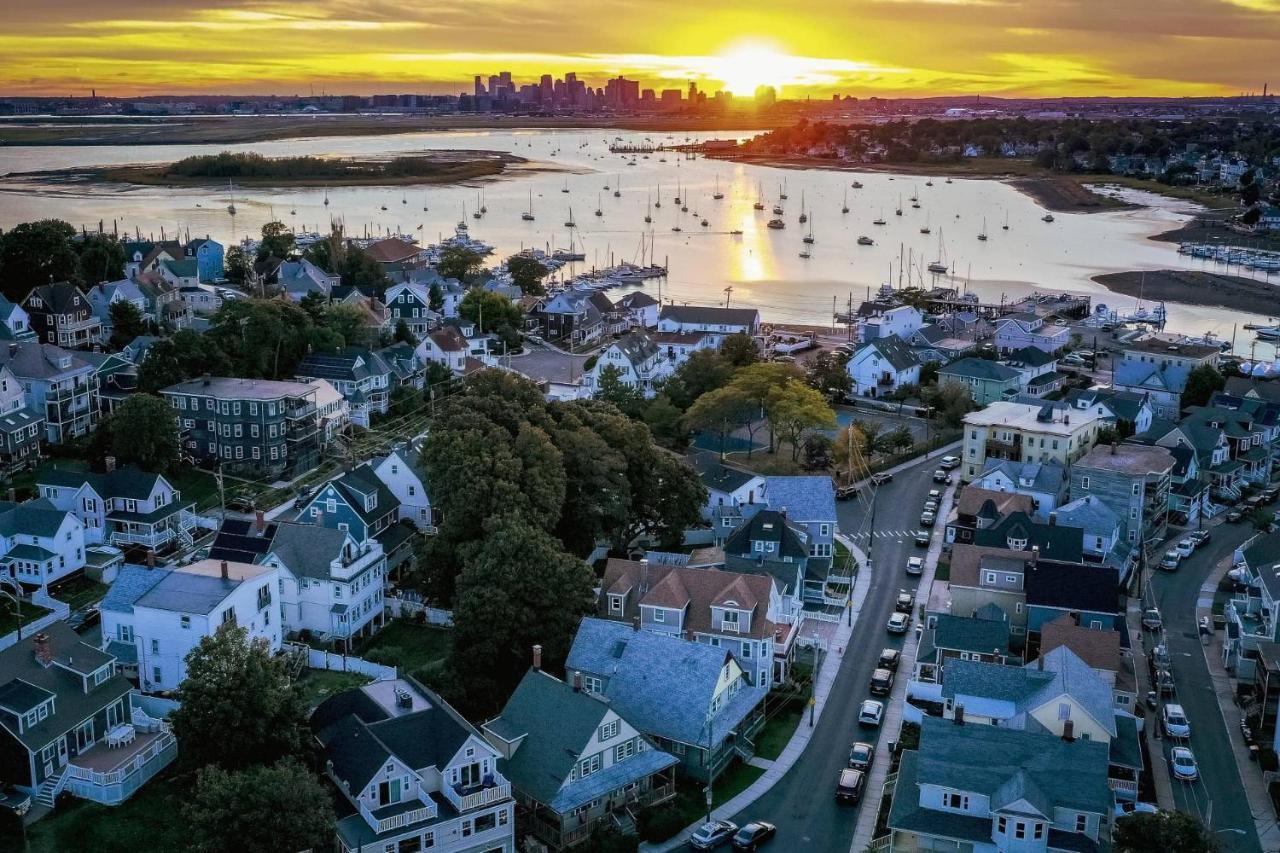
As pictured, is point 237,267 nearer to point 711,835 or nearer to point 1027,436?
point 1027,436

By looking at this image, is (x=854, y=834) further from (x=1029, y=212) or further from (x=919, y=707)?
(x=1029, y=212)

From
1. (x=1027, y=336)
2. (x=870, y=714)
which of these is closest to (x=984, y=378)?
(x=1027, y=336)

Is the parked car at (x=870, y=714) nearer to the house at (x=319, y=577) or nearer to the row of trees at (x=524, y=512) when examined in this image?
the row of trees at (x=524, y=512)

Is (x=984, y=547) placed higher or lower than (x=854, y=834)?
higher

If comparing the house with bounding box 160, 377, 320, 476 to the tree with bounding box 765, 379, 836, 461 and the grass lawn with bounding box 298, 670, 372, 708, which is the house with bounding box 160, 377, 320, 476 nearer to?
the grass lawn with bounding box 298, 670, 372, 708

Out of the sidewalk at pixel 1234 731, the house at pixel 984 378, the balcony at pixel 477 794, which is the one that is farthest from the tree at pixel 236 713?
the house at pixel 984 378

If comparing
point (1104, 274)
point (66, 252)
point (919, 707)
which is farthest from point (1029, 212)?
point (919, 707)

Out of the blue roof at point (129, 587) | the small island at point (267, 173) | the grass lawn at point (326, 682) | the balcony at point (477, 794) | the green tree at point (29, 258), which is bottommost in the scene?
the grass lawn at point (326, 682)
